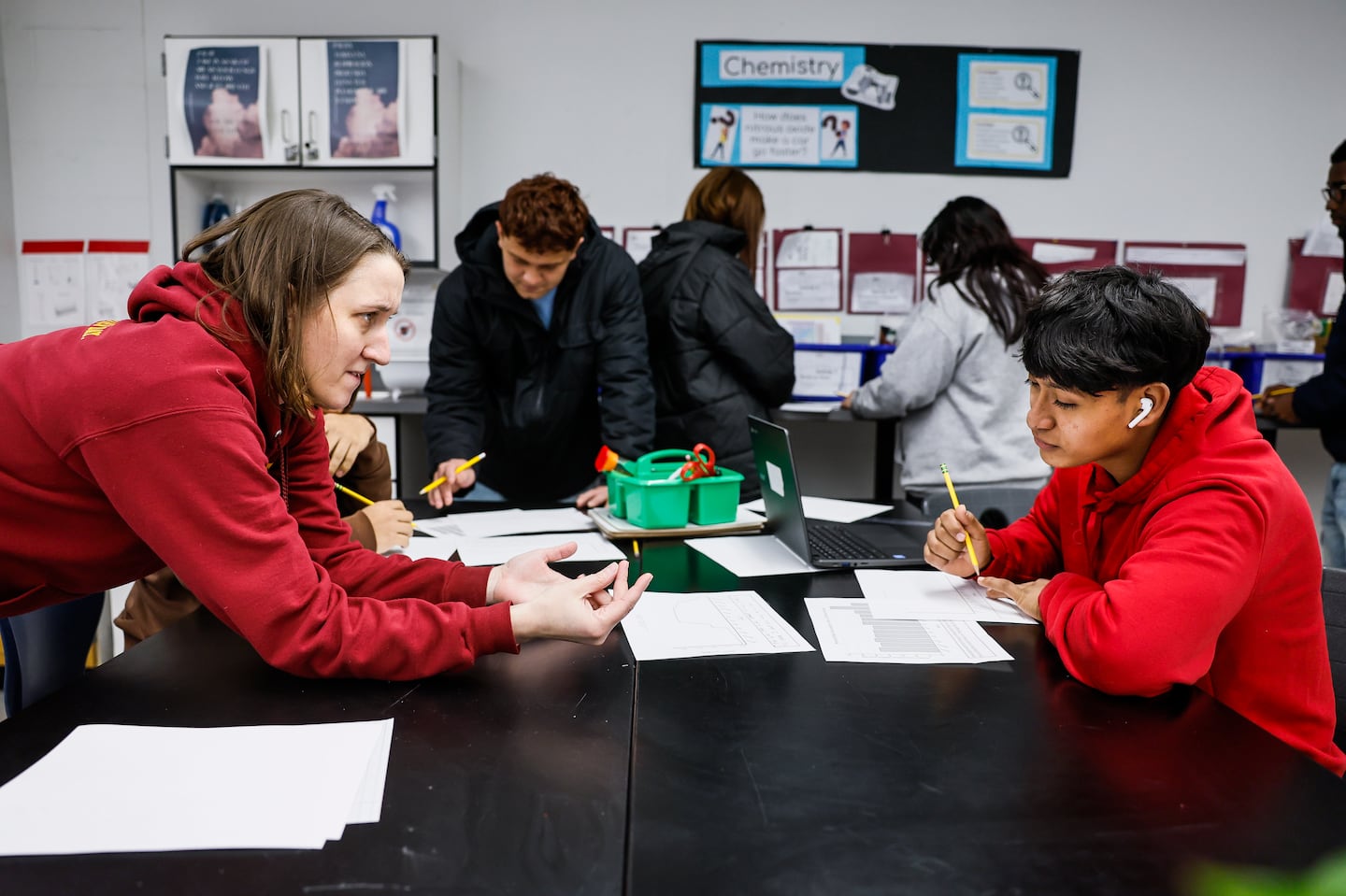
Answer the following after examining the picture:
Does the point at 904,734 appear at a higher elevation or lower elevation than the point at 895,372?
lower

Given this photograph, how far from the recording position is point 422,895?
0.60 m

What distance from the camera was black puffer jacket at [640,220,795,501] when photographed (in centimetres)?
237

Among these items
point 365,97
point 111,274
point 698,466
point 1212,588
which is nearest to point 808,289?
point 365,97

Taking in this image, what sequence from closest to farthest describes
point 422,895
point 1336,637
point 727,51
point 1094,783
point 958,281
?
1. point 422,895
2. point 1094,783
3. point 1336,637
4. point 958,281
5. point 727,51

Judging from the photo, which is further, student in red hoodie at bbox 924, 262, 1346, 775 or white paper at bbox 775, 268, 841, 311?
white paper at bbox 775, 268, 841, 311

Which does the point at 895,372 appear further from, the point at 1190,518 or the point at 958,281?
the point at 1190,518

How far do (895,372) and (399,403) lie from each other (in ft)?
5.64

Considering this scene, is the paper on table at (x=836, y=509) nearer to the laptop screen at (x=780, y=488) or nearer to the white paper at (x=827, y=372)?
the laptop screen at (x=780, y=488)

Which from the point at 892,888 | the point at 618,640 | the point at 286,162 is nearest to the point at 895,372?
the point at 618,640

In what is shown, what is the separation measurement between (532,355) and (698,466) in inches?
30.8

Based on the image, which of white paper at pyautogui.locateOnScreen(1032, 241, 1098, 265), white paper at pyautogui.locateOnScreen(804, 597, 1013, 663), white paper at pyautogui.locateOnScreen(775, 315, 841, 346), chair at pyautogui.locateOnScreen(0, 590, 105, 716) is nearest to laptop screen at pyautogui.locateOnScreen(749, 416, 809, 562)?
white paper at pyautogui.locateOnScreen(804, 597, 1013, 663)

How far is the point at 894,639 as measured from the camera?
1.10m

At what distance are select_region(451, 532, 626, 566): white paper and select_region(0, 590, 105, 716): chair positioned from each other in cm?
51

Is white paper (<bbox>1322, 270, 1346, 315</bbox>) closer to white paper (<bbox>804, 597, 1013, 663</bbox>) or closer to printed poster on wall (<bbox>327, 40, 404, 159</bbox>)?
white paper (<bbox>804, 597, 1013, 663</bbox>)
